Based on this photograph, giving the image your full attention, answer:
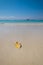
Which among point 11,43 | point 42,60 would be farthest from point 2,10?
point 42,60

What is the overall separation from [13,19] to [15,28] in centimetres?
13

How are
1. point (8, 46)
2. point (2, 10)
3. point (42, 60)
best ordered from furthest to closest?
1. point (2, 10)
2. point (8, 46)
3. point (42, 60)

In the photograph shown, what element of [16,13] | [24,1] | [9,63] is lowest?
[9,63]

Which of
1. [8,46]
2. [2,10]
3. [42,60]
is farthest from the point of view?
[2,10]

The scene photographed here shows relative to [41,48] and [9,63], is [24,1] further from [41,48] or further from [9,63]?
[9,63]

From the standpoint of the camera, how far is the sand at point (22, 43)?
3.41 ft

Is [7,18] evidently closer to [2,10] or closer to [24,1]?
[2,10]

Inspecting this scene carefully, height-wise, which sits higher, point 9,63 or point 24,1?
point 24,1

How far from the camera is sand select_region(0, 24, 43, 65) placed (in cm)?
104

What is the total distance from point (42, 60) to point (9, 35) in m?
0.46

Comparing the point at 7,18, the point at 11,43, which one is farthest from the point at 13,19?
the point at 11,43

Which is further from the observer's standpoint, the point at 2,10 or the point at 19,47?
the point at 2,10

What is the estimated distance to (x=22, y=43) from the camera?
1.15m

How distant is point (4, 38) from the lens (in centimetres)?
121
